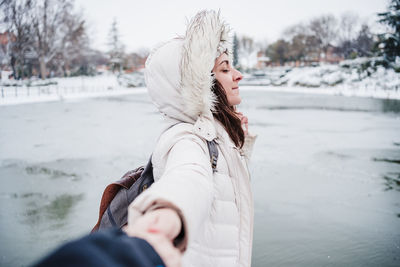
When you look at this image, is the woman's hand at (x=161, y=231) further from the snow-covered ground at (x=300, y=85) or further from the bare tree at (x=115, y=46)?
the bare tree at (x=115, y=46)

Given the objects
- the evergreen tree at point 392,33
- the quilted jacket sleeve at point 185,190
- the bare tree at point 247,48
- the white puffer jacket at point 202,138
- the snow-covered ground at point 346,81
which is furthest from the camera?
the bare tree at point 247,48

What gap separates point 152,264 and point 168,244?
7cm

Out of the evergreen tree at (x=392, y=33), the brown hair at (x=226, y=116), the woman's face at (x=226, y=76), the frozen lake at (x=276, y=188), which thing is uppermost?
the evergreen tree at (x=392, y=33)

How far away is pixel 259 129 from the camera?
9734 mm

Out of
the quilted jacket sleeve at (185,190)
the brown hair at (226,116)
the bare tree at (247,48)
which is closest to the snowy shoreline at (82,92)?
the brown hair at (226,116)

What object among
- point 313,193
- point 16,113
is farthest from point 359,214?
point 16,113

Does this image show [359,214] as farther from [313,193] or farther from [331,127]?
[331,127]

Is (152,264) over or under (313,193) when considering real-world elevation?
over

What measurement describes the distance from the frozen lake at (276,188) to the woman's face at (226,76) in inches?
81.6

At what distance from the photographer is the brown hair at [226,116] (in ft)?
5.15

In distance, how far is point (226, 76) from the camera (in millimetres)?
1634

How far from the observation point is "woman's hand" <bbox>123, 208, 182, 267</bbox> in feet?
2.02

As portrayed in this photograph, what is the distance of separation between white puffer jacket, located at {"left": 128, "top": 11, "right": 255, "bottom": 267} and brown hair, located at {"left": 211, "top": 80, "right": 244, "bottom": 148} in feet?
0.15

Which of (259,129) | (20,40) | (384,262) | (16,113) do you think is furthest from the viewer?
(20,40)
